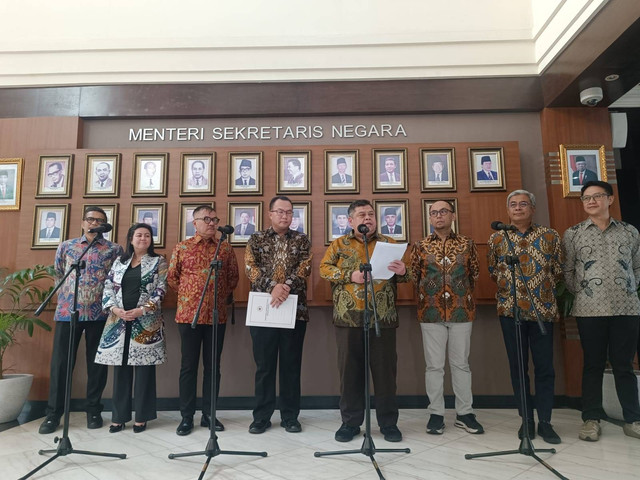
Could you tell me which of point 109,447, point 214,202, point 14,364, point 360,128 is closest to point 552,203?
point 360,128

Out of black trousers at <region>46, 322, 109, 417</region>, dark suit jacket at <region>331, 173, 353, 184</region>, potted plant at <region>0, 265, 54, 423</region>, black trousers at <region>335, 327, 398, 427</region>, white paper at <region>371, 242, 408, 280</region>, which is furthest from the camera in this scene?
Result: dark suit jacket at <region>331, 173, 353, 184</region>

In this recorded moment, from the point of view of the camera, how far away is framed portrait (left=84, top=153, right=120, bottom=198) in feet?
12.8

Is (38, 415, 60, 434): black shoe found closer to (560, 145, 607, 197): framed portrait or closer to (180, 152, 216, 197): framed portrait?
(180, 152, 216, 197): framed portrait

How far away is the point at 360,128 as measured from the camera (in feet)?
13.4

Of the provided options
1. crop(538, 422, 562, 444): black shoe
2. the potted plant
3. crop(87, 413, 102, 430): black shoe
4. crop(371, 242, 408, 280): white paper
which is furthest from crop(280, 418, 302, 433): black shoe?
the potted plant

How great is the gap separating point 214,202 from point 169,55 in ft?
4.92

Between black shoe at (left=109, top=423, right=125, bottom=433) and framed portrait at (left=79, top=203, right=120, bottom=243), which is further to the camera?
framed portrait at (left=79, top=203, right=120, bottom=243)

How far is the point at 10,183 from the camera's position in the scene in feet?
13.0

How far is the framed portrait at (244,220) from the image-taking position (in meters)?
3.81

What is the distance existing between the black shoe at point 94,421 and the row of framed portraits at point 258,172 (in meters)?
1.82

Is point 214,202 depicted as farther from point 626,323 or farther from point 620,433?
point 620,433

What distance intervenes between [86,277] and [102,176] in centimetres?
108

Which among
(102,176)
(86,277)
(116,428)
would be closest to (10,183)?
(102,176)

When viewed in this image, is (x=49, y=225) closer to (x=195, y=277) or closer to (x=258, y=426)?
(x=195, y=277)
